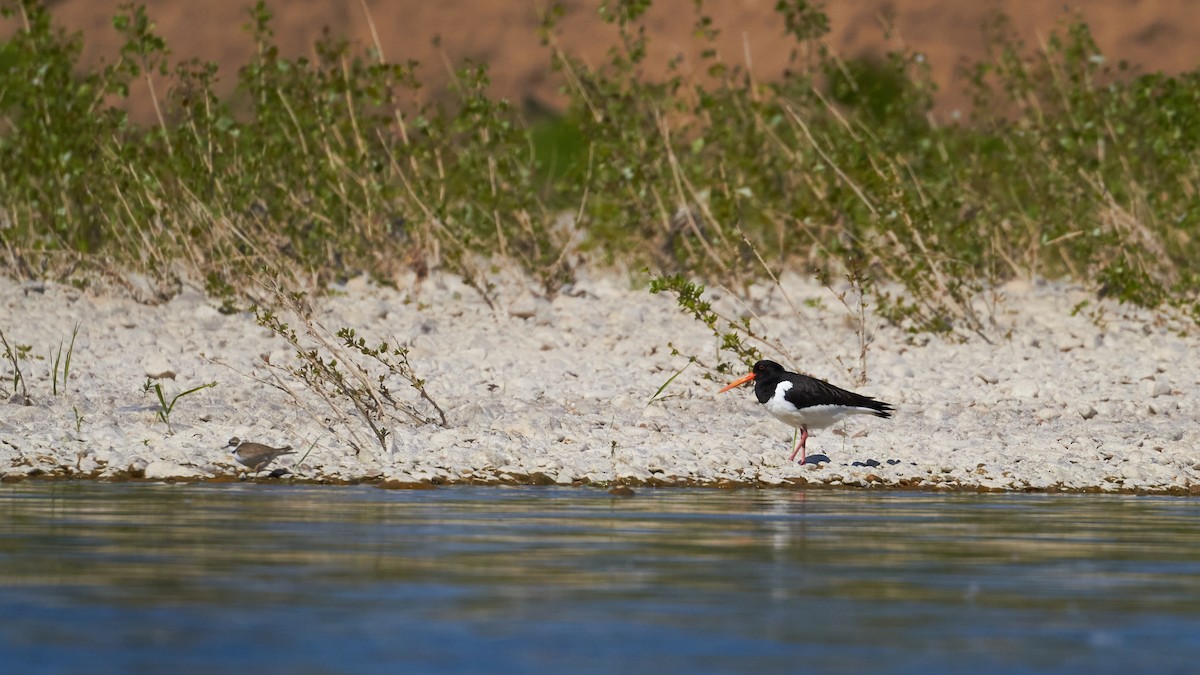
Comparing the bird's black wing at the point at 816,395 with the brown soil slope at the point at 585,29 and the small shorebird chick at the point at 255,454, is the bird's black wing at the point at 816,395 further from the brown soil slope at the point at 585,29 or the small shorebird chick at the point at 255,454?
the brown soil slope at the point at 585,29

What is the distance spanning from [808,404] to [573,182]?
6.23 meters

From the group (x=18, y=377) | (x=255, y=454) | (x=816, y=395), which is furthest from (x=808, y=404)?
(x=18, y=377)

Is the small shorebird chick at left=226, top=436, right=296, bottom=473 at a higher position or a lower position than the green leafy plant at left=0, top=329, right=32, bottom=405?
lower

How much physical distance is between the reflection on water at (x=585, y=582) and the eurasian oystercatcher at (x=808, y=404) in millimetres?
1775

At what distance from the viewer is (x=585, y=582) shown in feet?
22.2

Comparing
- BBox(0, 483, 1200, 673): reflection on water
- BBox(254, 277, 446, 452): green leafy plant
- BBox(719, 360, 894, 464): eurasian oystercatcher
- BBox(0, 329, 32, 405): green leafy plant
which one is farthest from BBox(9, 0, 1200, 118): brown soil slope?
BBox(0, 483, 1200, 673): reflection on water

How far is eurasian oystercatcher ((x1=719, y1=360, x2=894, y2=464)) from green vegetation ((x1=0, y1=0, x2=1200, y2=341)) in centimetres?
374

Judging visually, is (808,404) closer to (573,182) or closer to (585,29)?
(573,182)

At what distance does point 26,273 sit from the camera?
56.7 ft

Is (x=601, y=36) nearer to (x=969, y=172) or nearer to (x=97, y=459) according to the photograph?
(x=969, y=172)

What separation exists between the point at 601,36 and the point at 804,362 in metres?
22.8

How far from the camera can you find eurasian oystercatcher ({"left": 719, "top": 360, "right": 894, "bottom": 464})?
12.0m

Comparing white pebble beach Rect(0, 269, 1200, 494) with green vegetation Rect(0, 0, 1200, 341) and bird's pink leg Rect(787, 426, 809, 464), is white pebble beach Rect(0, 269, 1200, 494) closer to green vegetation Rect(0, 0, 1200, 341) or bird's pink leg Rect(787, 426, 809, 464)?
bird's pink leg Rect(787, 426, 809, 464)

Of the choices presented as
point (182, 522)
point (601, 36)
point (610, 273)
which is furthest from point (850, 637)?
point (601, 36)
